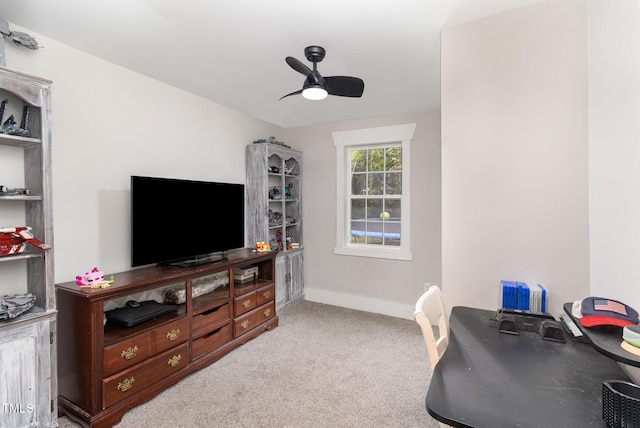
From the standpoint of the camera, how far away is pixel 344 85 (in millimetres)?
2248

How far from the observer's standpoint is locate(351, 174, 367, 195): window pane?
→ 4254 mm

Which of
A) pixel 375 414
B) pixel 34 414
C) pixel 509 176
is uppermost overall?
pixel 509 176

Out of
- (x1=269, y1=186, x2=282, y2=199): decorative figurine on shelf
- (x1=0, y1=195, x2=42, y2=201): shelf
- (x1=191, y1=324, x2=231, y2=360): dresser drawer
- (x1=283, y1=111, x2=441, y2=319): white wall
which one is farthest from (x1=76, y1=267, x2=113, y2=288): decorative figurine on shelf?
(x1=283, y1=111, x2=441, y2=319): white wall

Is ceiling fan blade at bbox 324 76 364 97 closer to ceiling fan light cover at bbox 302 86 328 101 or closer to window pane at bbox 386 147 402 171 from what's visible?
ceiling fan light cover at bbox 302 86 328 101

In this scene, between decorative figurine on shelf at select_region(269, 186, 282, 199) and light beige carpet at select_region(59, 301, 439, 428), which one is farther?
decorative figurine on shelf at select_region(269, 186, 282, 199)

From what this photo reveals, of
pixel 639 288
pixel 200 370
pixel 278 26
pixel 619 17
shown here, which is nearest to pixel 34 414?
pixel 200 370

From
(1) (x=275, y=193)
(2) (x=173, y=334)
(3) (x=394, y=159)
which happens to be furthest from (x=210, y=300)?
(3) (x=394, y=159)

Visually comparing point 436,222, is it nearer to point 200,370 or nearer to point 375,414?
point 375,414

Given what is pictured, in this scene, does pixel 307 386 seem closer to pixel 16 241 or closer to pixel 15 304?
pixel 15 304

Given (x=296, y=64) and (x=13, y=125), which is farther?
(x=296, y=64)

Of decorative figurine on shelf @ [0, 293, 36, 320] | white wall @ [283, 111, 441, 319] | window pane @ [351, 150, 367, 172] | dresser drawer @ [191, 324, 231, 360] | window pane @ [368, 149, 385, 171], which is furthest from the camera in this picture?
window pane @ [351, 150, 367, 172]

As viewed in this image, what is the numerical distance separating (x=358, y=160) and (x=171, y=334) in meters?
3.06

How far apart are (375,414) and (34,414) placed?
2.03 m

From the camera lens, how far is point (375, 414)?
2.04m
